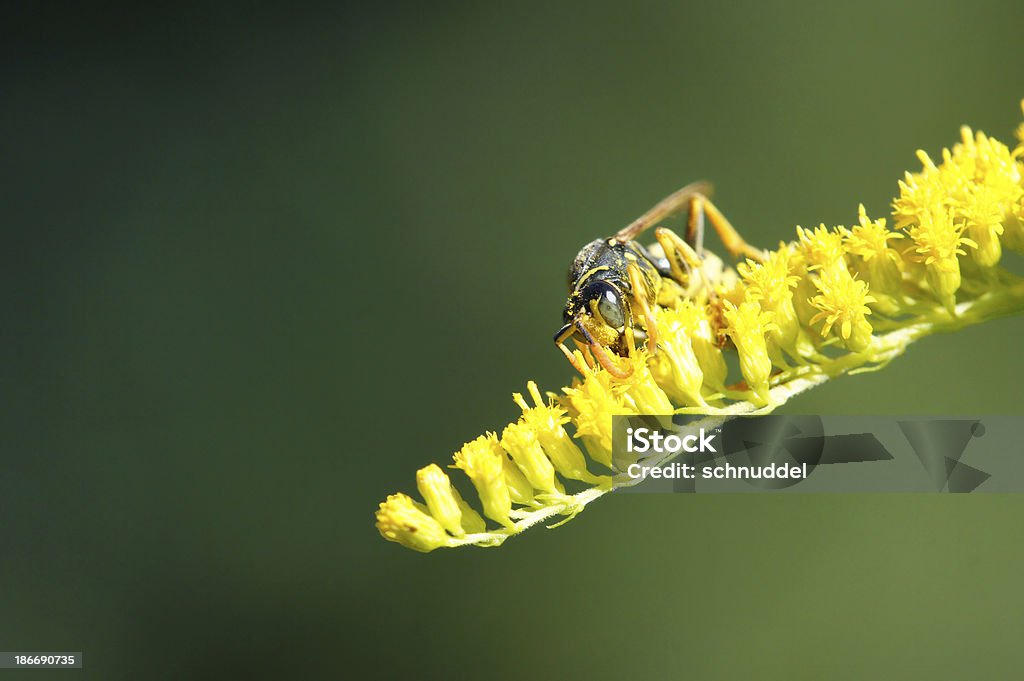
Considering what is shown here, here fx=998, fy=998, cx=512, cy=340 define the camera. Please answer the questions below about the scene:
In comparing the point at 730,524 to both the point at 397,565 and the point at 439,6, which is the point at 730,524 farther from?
the point at 439,6

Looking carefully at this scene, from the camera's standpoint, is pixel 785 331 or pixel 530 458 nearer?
pixel 530 458

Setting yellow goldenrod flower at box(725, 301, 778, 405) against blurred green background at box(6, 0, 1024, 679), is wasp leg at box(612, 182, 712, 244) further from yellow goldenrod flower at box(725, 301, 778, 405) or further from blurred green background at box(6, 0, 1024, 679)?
blurred green background at box(6, 0, 1024, 679)

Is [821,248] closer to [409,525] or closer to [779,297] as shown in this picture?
[779,297]

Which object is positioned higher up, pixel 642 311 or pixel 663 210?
pixel 663 210

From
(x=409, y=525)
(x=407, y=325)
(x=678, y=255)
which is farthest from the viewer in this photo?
(x=407, y=325)

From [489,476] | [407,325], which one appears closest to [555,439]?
[489,476]

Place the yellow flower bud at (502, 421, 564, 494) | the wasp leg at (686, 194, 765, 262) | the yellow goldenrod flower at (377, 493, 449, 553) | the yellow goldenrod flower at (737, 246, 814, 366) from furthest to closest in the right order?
1. the wasp leg at (686, 194, 765, 262)
2. the yellow goldenrod flower at (737, 246, 814, 366)
3. the yellow flower bud at (502, 421, 564, 494)
4. the yellow goldenrod flower at (377, 493, 449, 553)

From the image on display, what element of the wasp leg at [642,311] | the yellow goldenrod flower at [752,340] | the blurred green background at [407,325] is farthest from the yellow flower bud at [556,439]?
the blurred green background at [407,325]

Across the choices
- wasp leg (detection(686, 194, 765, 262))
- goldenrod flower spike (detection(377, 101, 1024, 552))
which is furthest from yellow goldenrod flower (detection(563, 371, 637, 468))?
wasp leg (detection(686, 194, 765, 262))
